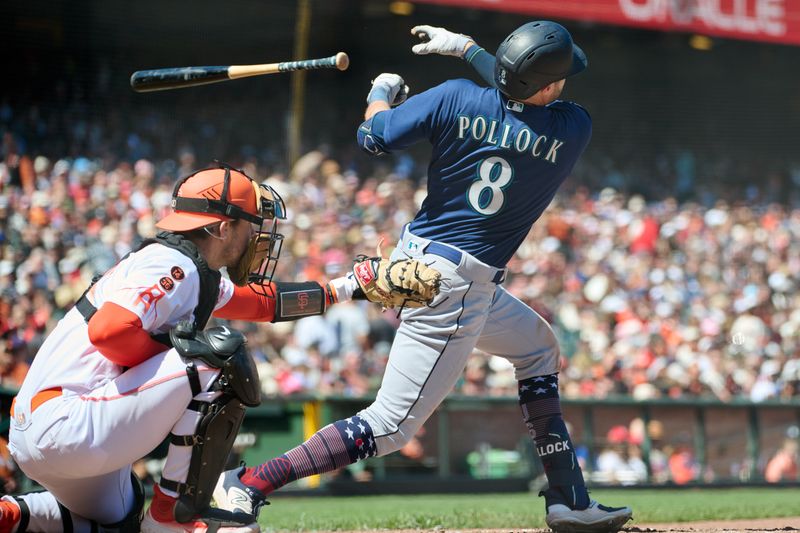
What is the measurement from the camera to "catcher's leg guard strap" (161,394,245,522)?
3113mm

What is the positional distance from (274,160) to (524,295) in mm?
4606

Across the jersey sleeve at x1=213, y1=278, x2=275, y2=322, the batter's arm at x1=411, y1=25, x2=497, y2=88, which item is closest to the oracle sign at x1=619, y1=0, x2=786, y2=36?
the batter's arm at x1=411, y1=25, x2=497, y2=88

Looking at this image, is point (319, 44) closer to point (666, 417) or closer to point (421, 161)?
point (421, 161)

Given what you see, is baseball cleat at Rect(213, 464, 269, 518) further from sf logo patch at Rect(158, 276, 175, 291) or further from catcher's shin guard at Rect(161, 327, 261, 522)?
sf logo patch at Rect(158, 276, 175, 291)

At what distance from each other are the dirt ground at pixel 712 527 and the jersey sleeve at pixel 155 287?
173 cm

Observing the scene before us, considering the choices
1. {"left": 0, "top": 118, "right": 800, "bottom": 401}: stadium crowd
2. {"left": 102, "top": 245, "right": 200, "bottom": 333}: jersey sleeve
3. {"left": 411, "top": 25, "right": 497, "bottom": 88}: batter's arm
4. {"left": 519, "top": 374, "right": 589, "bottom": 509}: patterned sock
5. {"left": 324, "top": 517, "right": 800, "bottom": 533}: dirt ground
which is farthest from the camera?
{"left": 0, "top": 118, "right": 800, "bottom": 401}: stadium crowd

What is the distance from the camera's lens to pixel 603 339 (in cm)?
1107

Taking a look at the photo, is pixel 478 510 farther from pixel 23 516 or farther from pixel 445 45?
pixel 23 516

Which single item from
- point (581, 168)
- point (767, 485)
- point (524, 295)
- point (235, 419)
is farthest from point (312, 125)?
point (235, 419)

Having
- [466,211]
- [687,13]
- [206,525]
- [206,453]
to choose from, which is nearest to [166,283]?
[206,453]

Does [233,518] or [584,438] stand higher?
[233,518]

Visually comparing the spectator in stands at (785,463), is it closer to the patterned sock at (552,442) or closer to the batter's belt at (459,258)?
the patterned sock at (552,442)

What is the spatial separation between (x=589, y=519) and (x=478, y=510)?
2.11 meters

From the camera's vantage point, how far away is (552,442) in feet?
13.1
